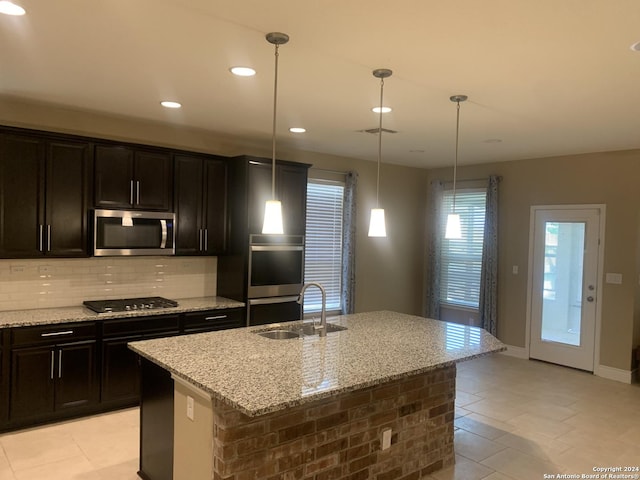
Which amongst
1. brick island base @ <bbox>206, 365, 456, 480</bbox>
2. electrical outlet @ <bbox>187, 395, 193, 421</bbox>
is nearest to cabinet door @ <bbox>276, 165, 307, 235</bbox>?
brick island base @ <bbox>206, 365, 456, 480</bbox>

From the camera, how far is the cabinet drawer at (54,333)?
3749mm

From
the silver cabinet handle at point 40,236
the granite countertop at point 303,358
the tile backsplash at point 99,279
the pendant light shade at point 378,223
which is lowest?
the granite countertop at point 303,358

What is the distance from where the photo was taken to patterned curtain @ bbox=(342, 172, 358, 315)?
21.1 ft

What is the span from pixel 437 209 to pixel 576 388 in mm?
3152

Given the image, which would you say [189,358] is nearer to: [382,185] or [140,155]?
[140,155]

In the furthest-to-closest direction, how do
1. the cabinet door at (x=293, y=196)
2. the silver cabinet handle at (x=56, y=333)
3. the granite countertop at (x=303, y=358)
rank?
the cabinet door at (x=293, y=196)
the silver cabinet handle at (x=56, y=333)
the granite countertop at (x=303, y=358)

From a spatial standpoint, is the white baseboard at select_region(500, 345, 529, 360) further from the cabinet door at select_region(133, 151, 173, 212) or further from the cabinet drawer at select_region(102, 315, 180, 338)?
the cabinet door at select_region(133, 151, 173, 212)

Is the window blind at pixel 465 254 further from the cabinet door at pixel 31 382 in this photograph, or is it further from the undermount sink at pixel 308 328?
the cabinet door at pixel 31 382

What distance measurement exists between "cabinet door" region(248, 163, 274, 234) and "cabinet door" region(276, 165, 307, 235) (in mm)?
182

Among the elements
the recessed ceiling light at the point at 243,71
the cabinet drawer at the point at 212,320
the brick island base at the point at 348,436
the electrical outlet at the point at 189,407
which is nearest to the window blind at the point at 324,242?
the cabinet drawer at the point at 212,320

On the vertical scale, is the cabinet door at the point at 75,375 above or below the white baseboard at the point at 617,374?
above

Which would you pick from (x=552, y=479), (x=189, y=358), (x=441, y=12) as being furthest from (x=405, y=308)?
(x=441, y=12)

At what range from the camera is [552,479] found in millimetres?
3291

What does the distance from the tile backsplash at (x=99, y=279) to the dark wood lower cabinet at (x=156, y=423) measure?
1.83m
